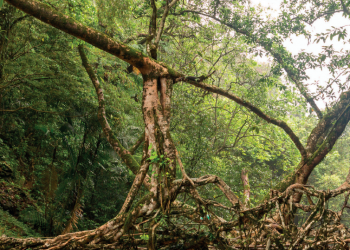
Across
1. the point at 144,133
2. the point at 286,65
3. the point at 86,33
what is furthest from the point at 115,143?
the point at 286,65

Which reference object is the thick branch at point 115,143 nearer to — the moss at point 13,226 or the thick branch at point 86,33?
the thick branch at point 86,33

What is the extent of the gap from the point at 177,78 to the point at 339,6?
17.2 ft

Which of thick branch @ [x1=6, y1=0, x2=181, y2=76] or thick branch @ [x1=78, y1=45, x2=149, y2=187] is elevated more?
thick branch @ [x1=6, y1=0, x2=181, y2=76]

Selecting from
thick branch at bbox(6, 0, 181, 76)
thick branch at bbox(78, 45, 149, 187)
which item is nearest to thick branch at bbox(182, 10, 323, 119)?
thick branch at bbox(6, 0, 181, 76)

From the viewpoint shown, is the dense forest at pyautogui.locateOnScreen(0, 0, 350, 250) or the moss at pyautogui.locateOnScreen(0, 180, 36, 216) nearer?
the dense forest at pyautogui.locateOnScreen(0, 0, 350, 250)

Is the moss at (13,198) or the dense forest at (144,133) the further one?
the moss at (13,198)

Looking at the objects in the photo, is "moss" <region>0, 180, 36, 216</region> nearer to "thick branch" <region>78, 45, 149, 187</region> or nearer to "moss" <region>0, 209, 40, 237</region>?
"moss" <region>0, 209, 40, 237</region>

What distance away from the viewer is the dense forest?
2.65 meters

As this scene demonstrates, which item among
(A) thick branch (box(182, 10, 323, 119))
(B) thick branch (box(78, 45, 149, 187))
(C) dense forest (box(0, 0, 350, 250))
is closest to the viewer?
(C) dense forest (box(0, 0, 350, 250))

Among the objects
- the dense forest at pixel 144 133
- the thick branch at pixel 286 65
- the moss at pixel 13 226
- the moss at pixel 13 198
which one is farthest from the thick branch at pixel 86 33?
the moss at pixel 13 198

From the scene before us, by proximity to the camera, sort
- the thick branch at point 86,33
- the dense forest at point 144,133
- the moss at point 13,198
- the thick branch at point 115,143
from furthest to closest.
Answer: the moss at point 13,198 → the thick branch at point 115,143 → the thick branch at point 86,33 → the dense forest at point 144,133

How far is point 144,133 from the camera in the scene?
147 inches

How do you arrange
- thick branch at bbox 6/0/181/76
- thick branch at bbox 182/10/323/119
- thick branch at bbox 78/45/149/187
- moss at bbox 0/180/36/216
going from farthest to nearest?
thick branch at bbox 182/10/323/119
moss at bbox 0/180/36/216
thick branch at bbox 78/45/149/187
thick branch at bbox 6/0/181/76

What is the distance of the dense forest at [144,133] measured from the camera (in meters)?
2.65
